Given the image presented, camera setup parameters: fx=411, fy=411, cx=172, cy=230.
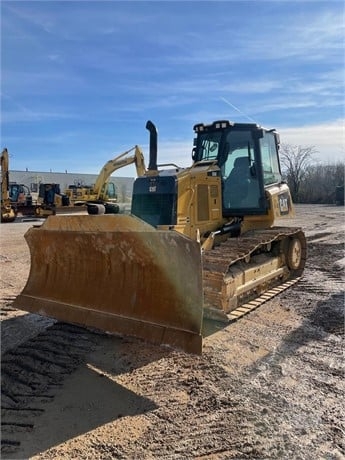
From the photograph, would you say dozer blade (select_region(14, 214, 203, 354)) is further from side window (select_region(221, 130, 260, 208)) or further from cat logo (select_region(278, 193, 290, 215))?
cat logo (select_region(278, 193, 290, 215))

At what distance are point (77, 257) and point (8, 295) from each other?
210 centimetres

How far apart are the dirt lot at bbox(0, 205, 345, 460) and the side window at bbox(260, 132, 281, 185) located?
2342 millimetres

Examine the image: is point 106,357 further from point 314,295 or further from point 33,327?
point 314,295

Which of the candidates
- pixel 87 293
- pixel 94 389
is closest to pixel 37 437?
pixel 94 389

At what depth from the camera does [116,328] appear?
3.79 meters

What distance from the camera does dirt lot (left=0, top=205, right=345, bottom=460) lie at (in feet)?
8.37

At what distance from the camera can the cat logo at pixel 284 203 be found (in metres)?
6.49

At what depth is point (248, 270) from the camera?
5270mm

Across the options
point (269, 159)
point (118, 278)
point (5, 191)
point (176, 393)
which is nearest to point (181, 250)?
point (118, 278)

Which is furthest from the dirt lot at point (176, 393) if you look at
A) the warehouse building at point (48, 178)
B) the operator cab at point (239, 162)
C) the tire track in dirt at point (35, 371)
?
the warehouse building at point (48, 178)

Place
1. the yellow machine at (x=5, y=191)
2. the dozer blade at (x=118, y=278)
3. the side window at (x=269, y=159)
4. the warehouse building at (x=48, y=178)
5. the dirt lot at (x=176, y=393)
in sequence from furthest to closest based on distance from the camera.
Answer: the warehouse building at (x=48, y=178) < the yellow machine at (x=5, y=191) < the side window at (x=269, y=159) < the dozer blade at (x=118, y=278) < the dirt lot at (x=176, y=393)

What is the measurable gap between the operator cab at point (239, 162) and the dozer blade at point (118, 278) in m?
2.25

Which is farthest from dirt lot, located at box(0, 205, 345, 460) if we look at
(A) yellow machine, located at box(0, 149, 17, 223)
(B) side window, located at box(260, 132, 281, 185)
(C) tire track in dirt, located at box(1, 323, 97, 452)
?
(A) yellow machine, located at box(0, 149, 17, 223)

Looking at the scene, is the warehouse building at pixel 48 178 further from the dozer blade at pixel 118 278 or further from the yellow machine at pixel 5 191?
the dozer blade at pixel 118 278
